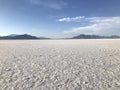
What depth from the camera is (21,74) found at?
596 cm

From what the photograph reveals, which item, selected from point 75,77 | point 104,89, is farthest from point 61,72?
point 104,89

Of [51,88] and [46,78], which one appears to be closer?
[51,88]

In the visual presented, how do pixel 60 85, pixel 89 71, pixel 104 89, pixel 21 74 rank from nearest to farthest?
pixel 104 89
pixel 60 85
pixel 21 74
pixel 89 71

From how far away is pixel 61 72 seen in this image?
20.6 feet

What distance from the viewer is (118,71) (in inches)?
245

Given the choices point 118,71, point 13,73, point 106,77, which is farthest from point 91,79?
point 13,73

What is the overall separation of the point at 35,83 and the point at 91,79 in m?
2.21

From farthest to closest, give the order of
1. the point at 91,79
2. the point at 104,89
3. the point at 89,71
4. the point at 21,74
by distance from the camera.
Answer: the point at 89,71 → the point at 21,74 → the point at 91,79 → the point at 104,89

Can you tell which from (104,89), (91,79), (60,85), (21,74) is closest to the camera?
(104,89)

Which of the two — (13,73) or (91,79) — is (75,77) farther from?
(13,73)

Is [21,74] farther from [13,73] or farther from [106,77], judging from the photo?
[106,77]

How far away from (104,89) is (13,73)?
3911 millimetres

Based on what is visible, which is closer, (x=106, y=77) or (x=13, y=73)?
(x=106, y=77)

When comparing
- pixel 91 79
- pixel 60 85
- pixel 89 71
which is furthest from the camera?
A: pixel 89 71
